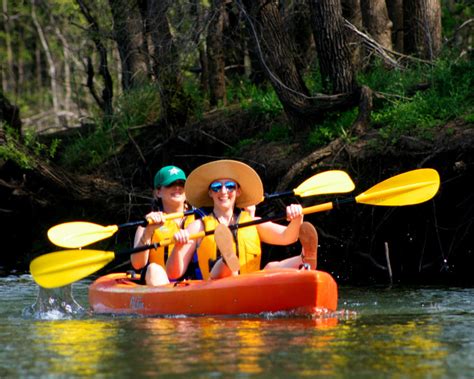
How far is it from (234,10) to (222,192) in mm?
6360

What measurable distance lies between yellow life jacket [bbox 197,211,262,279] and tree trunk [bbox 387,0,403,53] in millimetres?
6088

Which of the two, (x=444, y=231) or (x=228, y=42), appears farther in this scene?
(x=228, y=42)

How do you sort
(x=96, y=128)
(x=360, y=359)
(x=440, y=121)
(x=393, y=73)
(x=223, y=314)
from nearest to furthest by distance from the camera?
(x=360, y=359) < (x=223, y=314) < (x=440, y=121) < (x=393, y=73) < (x=96, y=128)

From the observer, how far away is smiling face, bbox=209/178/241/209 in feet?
27.5

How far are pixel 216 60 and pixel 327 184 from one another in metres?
5.24

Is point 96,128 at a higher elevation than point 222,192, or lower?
higher

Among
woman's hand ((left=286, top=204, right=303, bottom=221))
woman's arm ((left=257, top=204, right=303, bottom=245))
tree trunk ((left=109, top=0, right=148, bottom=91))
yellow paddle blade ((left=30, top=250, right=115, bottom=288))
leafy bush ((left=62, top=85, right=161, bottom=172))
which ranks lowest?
yellow paddle blade ((left=30, top=250, right=115, bottom=288))

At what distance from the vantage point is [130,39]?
14617 millimetres

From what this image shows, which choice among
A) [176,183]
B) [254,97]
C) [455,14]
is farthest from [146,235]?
[455,14]

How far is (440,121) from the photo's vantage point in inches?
447

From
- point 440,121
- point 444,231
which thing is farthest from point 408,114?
point 444,231

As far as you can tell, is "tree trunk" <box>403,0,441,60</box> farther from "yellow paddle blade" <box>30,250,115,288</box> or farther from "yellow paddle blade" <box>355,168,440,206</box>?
"yellow paddle blade" <box>30,250,115,288</box>

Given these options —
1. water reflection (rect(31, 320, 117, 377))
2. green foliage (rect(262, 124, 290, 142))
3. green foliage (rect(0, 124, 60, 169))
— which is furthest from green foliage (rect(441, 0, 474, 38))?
water reflection (rect(31, 320, 117, 377))

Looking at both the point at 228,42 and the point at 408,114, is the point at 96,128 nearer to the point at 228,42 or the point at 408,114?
the point at 228,42
